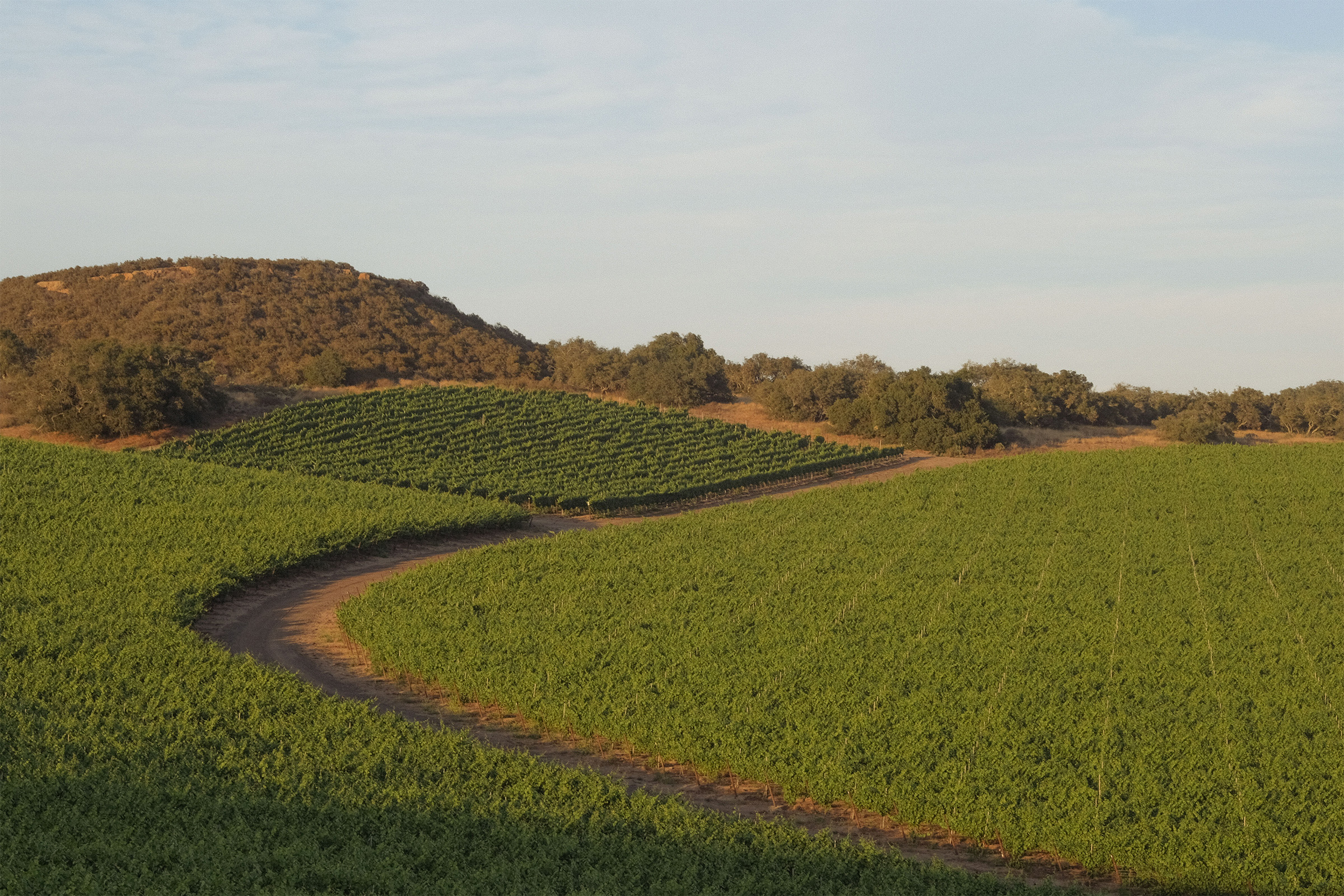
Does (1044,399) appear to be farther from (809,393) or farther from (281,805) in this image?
(281,805)

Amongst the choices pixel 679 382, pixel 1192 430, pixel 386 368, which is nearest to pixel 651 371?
pixel 679 382

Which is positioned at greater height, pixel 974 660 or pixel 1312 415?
pixel 1312 415

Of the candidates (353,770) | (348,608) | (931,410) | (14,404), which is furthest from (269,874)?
(931,410)

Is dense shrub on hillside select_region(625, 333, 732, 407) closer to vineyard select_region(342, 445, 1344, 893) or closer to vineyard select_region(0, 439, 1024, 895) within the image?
vineyard select_region(342, 445, 1344, 893)

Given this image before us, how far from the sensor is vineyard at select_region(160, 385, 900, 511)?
3853 cm

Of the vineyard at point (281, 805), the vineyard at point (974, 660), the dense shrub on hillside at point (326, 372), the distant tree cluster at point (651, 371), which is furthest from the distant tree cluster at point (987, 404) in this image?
the vineyard at point (281, 805)

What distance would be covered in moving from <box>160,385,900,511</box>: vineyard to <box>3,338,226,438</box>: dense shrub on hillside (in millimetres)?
2603

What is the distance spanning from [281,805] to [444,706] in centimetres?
533

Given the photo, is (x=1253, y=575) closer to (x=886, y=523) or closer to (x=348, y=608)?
(x=886, y=523)

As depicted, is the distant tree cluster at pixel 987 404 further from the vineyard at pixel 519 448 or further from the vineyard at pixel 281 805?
the vineyard at pixel 281 805

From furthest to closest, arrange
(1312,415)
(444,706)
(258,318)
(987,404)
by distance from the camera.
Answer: (258,318) < (1312,415) < (987,404) < (444,706)

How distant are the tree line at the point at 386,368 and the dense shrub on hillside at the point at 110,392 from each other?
0.07 meters

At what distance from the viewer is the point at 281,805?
37.5 feet

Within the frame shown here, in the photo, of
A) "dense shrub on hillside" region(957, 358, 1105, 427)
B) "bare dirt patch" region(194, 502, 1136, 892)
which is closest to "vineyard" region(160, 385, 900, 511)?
"bare dirt patch" region(194, 502, 1136, 892)
